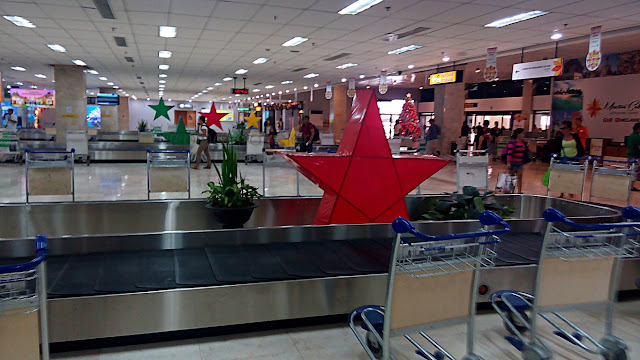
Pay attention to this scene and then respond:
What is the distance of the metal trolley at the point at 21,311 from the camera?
6.37 ft

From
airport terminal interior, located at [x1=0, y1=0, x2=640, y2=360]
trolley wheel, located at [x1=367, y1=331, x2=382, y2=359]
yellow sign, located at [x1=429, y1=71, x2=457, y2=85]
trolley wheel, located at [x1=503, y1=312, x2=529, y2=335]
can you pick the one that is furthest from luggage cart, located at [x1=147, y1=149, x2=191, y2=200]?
yellow sign, located at [x1=429, y1=71, x2=457, y2=85]

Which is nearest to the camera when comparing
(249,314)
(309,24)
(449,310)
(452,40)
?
(449,310)

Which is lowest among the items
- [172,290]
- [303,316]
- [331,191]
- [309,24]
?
[303,316]

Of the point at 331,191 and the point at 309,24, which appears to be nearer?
the point at 331,191

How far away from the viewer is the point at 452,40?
455 inches

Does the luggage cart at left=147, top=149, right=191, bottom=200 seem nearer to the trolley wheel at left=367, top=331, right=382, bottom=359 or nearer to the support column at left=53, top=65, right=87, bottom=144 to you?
the trolley wheel at left=367, top=331, right=382, bottom=359

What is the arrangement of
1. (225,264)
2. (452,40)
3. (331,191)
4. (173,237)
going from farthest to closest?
(452,40) → (331,191) → (173,237) → (225,264)

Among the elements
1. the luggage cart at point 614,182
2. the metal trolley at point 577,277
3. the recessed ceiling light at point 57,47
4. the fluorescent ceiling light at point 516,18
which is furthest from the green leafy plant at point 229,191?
the recessed ceiling light at point 57,47

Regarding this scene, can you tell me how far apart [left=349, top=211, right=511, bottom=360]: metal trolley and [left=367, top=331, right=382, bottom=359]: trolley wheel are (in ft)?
1.57

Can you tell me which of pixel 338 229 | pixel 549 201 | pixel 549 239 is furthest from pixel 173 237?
pixel 549 201

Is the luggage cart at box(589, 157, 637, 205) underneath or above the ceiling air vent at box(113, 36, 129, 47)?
underneath

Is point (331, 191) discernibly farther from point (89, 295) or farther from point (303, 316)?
point (89, 295)

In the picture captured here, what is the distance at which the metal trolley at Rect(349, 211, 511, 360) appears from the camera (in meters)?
2.43

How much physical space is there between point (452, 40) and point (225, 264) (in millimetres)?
9889
